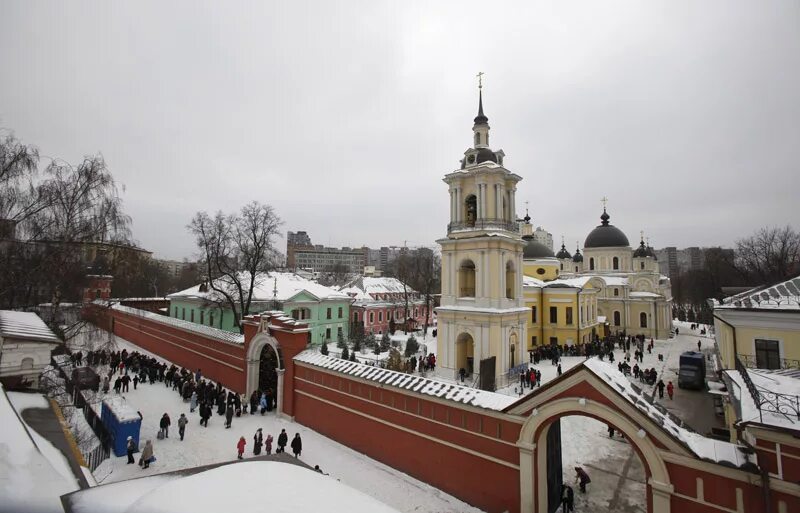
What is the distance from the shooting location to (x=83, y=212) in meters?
12.2

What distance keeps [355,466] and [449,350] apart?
1046 cm

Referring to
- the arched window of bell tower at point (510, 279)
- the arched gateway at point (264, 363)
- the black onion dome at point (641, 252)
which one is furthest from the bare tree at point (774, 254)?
the arched gateway at point (264, 363)

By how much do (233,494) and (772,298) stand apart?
526 inches

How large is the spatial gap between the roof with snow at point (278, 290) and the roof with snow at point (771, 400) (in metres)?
25.7

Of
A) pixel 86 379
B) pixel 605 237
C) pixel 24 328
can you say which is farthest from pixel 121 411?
pixel 605 237

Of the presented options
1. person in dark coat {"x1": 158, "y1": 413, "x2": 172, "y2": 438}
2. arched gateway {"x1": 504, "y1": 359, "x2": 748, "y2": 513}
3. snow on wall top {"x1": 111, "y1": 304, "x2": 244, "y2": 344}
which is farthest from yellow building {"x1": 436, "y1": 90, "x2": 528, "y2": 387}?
person in dark coat {"x1": 158, "y1": 413, "x2": 172, "y2": 438}

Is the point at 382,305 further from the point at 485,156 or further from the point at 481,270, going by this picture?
the point at 485,156

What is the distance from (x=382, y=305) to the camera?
131ft

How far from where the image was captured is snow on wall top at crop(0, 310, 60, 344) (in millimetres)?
6962

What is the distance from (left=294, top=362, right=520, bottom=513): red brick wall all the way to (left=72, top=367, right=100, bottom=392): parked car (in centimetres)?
945

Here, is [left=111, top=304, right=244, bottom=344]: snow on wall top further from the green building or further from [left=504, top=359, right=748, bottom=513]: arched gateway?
[left=504, top=359, right=748, bottom=513]: arched gateway

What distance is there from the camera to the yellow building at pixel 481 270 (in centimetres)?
1978

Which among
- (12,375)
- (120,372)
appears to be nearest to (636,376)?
(12,375)

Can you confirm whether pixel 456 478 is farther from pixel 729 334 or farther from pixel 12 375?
pixel 12 375
